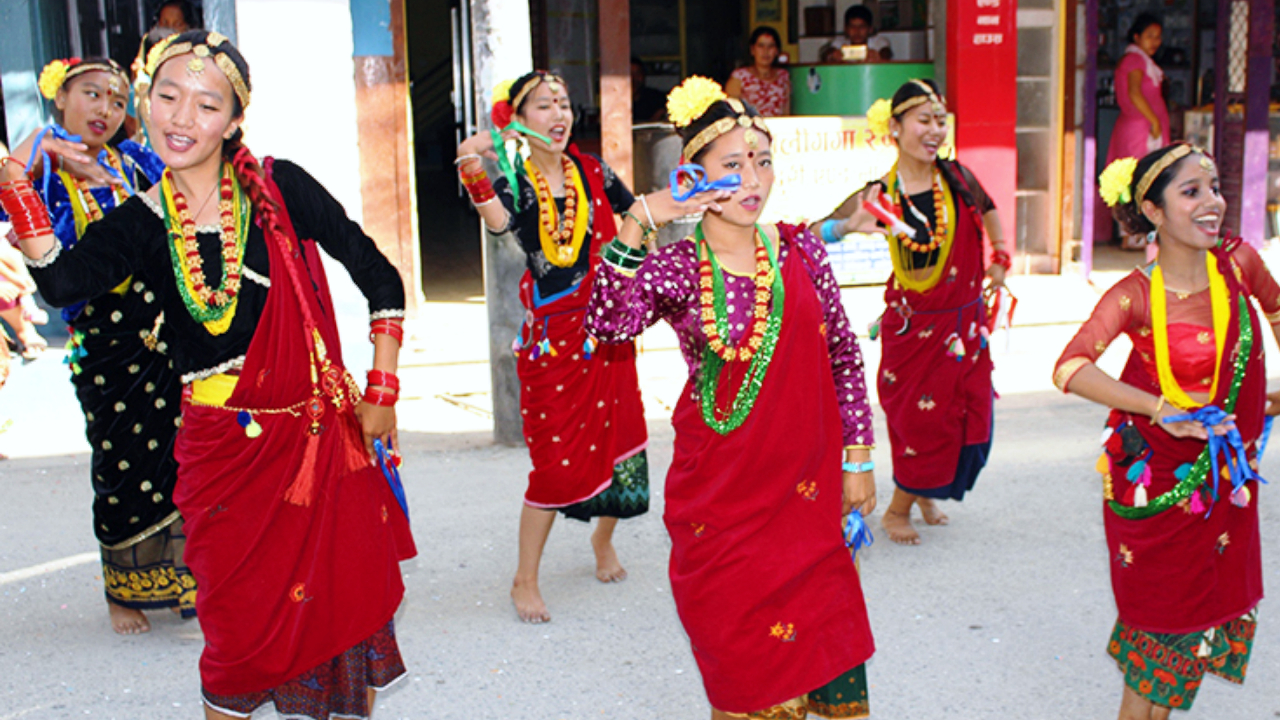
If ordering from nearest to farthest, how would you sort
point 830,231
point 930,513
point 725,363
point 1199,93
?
point 725,363, point 830,231, point 930,513, point 1199,93

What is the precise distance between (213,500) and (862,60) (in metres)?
8.74

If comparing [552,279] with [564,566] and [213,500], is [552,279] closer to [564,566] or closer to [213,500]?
[564,566]

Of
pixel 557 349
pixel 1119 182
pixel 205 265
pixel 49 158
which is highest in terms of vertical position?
pixel 49 158

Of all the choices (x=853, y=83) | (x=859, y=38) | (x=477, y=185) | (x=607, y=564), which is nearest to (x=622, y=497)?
(x=607, y=564)

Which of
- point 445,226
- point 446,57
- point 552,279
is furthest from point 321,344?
point 446,57

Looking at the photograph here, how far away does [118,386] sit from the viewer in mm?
4316

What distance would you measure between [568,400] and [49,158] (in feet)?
6.20

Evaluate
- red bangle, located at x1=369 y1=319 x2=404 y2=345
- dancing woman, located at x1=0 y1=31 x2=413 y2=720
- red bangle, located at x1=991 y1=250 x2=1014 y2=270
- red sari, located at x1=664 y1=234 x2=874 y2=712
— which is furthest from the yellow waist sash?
red bangle, located at x1=991 y1=250 x2=1014 y2=270

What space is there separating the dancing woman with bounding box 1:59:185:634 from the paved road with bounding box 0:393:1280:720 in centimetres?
24

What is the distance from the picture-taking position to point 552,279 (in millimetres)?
4590

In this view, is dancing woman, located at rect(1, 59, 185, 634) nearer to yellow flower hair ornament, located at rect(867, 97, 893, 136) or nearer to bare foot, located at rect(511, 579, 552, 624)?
bare foot, located at rect(511, 579, 552, 624)

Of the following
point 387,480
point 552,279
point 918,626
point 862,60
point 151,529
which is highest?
point 862,60

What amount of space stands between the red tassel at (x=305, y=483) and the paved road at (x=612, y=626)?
40.2 inches

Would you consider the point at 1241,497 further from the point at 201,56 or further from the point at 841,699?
the point at 201,56
